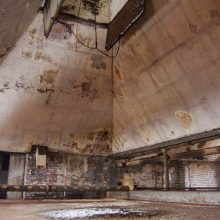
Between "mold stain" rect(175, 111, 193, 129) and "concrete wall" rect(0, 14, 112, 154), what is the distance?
4.36ft

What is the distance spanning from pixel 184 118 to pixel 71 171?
2.53 m

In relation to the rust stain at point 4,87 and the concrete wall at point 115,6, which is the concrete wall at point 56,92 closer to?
the rust stain at point 4,87

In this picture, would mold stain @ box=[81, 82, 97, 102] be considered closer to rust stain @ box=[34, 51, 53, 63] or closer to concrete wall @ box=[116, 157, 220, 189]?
rust stain @ box=[34, 51, 53, 63]

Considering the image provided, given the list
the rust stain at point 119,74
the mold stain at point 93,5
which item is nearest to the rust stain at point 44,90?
the rust stain at point 119,74

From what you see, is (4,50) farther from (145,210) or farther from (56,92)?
(145,210)

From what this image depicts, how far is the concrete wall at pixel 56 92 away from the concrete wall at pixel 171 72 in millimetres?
385

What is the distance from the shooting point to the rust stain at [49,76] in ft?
14.4

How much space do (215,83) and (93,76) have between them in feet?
6.48

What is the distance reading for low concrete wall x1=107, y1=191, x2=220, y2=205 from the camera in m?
3.52

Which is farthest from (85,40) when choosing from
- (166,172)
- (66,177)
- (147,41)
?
(66,177)

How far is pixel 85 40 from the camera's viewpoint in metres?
4.30

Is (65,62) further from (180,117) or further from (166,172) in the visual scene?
(166,172)

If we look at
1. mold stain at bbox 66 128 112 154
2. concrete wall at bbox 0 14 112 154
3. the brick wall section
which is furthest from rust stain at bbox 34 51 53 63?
the brick wall section

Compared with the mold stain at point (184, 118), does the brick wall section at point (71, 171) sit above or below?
below
